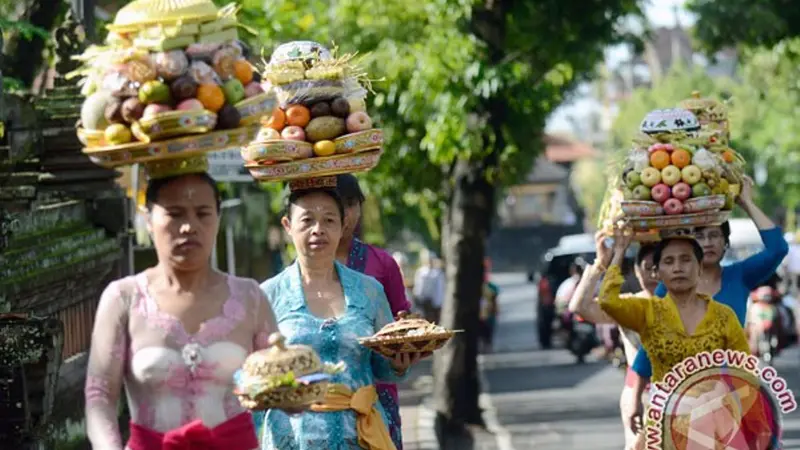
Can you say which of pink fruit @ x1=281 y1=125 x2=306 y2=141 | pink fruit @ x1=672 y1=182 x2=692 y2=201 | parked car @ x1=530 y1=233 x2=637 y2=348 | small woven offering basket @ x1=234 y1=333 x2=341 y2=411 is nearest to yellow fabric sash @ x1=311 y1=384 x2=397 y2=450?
pink fruit @ x1=281 y1=125 x2=306 y2=141

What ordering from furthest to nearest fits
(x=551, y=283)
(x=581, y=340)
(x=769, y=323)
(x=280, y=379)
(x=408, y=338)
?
(x=551, y=283) < (x=581, y=340) < (x=769, y=323) < (x=408, y=338) < (x=280, y=379)

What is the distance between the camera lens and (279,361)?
19.7 ft

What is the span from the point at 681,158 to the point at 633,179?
29 cm

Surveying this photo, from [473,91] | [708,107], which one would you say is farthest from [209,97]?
[473,91]

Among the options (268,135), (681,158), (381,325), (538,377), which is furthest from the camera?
(538,377)

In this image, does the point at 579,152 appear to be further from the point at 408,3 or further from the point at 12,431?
the point at 12,431

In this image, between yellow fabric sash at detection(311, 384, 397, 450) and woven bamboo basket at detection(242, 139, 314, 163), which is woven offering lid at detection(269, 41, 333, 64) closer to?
woven bamboo basket at detection(242, 139, 314, 163)

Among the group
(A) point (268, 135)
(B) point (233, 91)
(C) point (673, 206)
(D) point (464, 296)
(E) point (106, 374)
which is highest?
(B) point (233, 91)

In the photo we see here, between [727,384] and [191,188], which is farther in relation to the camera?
[727,384]

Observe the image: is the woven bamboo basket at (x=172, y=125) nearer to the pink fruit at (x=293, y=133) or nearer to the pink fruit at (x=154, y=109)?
the pink fruit at (x=154, y=109)

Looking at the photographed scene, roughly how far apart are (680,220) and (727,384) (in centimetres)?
107

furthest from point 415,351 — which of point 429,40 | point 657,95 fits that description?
point 657,95

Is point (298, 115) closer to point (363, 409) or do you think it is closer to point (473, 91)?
point (363, 409)

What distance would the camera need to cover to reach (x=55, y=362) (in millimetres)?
9070
